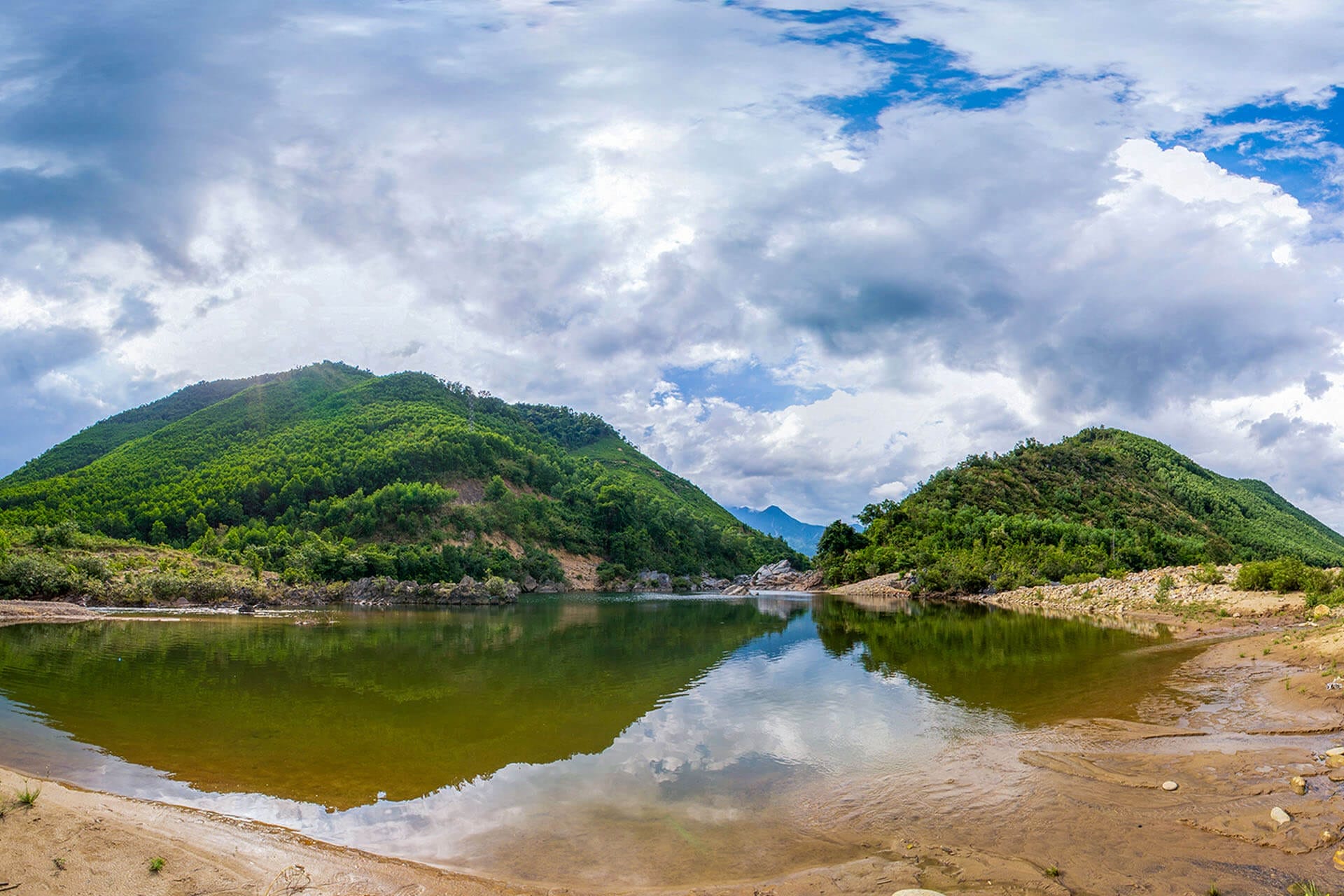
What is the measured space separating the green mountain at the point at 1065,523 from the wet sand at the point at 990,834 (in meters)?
51.3

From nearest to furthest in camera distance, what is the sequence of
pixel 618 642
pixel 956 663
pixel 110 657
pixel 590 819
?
pixel 590 819
pixel 110 657
pixel 956 663
pixel 618 642

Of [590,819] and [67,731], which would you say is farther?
[67,731]

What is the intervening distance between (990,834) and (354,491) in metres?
90.9

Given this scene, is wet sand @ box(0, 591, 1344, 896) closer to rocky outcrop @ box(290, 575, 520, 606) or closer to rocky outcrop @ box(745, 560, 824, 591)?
rocky outcrop @ box(290, 575, 520, 606)

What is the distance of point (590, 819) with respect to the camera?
1036 cm

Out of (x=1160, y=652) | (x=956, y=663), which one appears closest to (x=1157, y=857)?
(x=956, y=663)

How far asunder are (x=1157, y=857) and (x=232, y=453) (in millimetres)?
108847

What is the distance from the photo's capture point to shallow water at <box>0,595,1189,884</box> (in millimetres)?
9844

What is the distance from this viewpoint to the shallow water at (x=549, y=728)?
9.84m

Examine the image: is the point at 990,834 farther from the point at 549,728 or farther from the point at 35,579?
the point at 35,579

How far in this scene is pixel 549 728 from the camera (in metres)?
16.2

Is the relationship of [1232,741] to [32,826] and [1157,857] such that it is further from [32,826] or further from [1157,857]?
[32,826]

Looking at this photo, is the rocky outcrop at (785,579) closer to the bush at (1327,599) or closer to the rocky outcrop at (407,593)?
the rocky outcrop at (407,593)

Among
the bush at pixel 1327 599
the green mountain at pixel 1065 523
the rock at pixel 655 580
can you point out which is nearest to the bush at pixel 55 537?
the green mountain at pixel 1065 523
